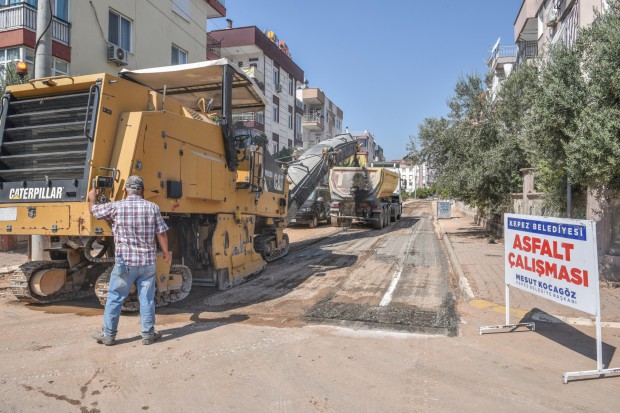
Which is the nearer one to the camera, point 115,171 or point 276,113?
point 115,171

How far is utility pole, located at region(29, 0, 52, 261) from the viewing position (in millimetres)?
7258

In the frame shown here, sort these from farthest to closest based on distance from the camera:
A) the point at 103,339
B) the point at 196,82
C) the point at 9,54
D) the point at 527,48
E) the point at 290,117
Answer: the point at 290,117, the point at 527,48, the point at 9,54, the point at 196,82, the point at 103,339

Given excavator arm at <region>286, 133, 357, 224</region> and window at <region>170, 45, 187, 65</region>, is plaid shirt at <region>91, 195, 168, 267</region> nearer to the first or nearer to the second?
excavator arm at <region>286, 133, 357, 224</region>

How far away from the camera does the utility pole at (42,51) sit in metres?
7.26

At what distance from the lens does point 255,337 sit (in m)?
5.03

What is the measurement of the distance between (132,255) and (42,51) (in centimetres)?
475

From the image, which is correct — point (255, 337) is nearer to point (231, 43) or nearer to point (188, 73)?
point (188, 73)

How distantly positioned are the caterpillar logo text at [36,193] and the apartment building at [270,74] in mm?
19065

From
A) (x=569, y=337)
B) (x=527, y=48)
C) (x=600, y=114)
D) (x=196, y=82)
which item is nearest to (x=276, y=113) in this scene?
(x=527, y=48)

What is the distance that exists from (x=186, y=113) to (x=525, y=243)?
5.04 meters

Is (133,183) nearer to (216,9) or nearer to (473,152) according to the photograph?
(473,152)

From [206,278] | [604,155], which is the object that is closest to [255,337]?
[206,278]

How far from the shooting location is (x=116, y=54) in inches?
594

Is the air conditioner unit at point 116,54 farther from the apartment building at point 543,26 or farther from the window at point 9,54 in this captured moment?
the apartment building at point 543,26
